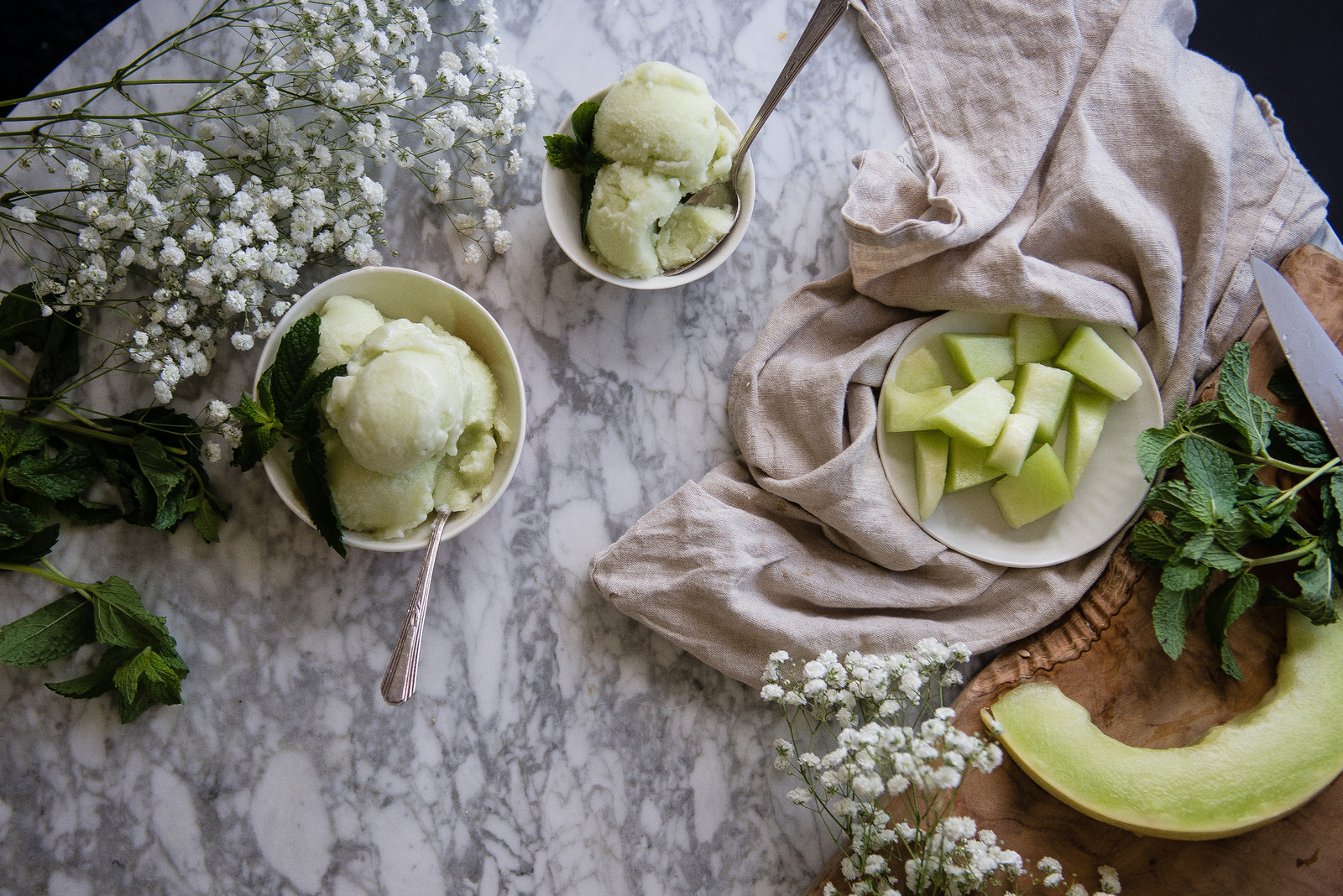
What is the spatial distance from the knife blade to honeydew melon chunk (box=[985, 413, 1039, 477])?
1.59ft

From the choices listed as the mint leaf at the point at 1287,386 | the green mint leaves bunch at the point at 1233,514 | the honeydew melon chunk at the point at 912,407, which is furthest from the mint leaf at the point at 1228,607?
the honeydew melon chunk at the point at 912,407

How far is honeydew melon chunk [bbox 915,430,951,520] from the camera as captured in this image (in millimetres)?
1523

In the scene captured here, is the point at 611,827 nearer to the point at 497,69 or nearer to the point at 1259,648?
the point at 1259,648

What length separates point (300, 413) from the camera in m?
1.29

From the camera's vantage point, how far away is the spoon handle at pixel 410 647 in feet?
4.53

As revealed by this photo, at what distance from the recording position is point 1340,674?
4.53 ft

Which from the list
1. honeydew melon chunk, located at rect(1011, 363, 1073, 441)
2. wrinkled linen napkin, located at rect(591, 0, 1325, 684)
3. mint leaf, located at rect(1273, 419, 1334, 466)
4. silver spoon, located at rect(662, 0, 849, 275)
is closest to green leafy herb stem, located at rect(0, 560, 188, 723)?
wrinkled linen napkin, located at rect(591, 0, 1325, 684)

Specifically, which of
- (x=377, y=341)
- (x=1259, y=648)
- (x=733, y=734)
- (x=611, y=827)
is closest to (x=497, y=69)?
(x=377, y=341)

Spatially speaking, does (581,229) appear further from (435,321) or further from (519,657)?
(519,657)

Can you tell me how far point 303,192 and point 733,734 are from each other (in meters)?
1.30

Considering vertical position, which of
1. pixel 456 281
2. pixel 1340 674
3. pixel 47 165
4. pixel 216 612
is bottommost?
pixel 216 612

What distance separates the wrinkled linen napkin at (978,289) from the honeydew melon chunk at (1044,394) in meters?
0.12

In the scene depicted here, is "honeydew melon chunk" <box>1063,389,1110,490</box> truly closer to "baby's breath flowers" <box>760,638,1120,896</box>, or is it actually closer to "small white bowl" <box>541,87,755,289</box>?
"baby's breath flowers" <box>760,638,1120,896</box>

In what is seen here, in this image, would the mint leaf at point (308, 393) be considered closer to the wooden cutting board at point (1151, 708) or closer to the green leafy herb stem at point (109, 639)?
the green leafy herb stem at point (109, 639)
